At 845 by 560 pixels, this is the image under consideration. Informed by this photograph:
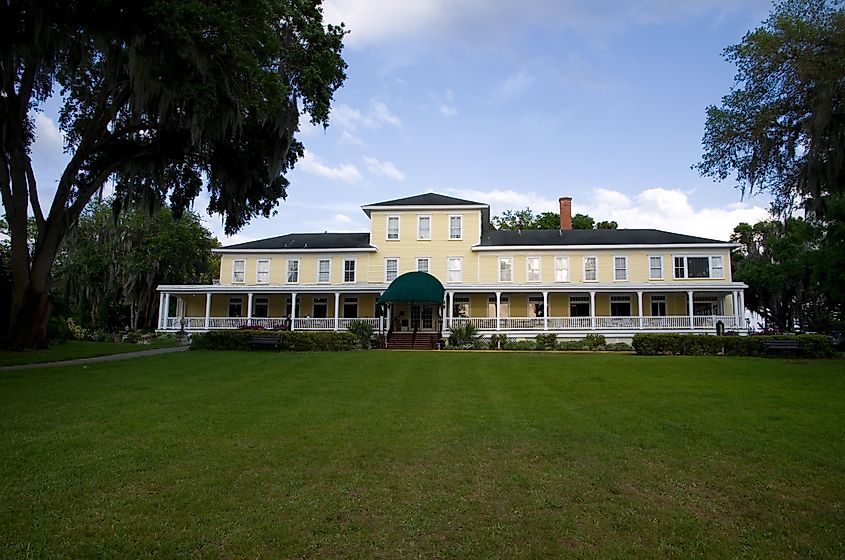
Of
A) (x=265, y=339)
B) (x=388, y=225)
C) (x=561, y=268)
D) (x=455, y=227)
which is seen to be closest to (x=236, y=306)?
(x=388, y=225)

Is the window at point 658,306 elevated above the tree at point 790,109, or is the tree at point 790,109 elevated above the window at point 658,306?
the tree at point 790,109

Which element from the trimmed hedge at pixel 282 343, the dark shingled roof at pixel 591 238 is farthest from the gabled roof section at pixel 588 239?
the trimmed hedge at pixel 282 343

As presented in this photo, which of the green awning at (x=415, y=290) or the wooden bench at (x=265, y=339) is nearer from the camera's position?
the wooden bench at (x=265, y=339)

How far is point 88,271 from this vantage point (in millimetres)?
38625

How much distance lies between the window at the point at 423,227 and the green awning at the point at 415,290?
165 inches

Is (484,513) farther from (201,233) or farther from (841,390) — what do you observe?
(201,233)

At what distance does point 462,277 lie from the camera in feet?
107

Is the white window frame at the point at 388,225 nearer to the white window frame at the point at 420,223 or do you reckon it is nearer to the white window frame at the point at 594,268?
the white window frame at the point at 420,223

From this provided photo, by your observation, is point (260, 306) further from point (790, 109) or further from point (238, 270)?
point (790, 109)

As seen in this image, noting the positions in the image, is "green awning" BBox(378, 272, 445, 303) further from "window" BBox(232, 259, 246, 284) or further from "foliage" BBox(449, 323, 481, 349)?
"window" BBox(232, 259, 246, 284)

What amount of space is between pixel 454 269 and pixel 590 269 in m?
7.83

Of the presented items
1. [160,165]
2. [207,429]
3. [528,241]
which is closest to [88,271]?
[160,165]

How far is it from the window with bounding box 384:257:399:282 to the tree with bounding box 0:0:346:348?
1360cm

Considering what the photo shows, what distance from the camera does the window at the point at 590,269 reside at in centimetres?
3219
